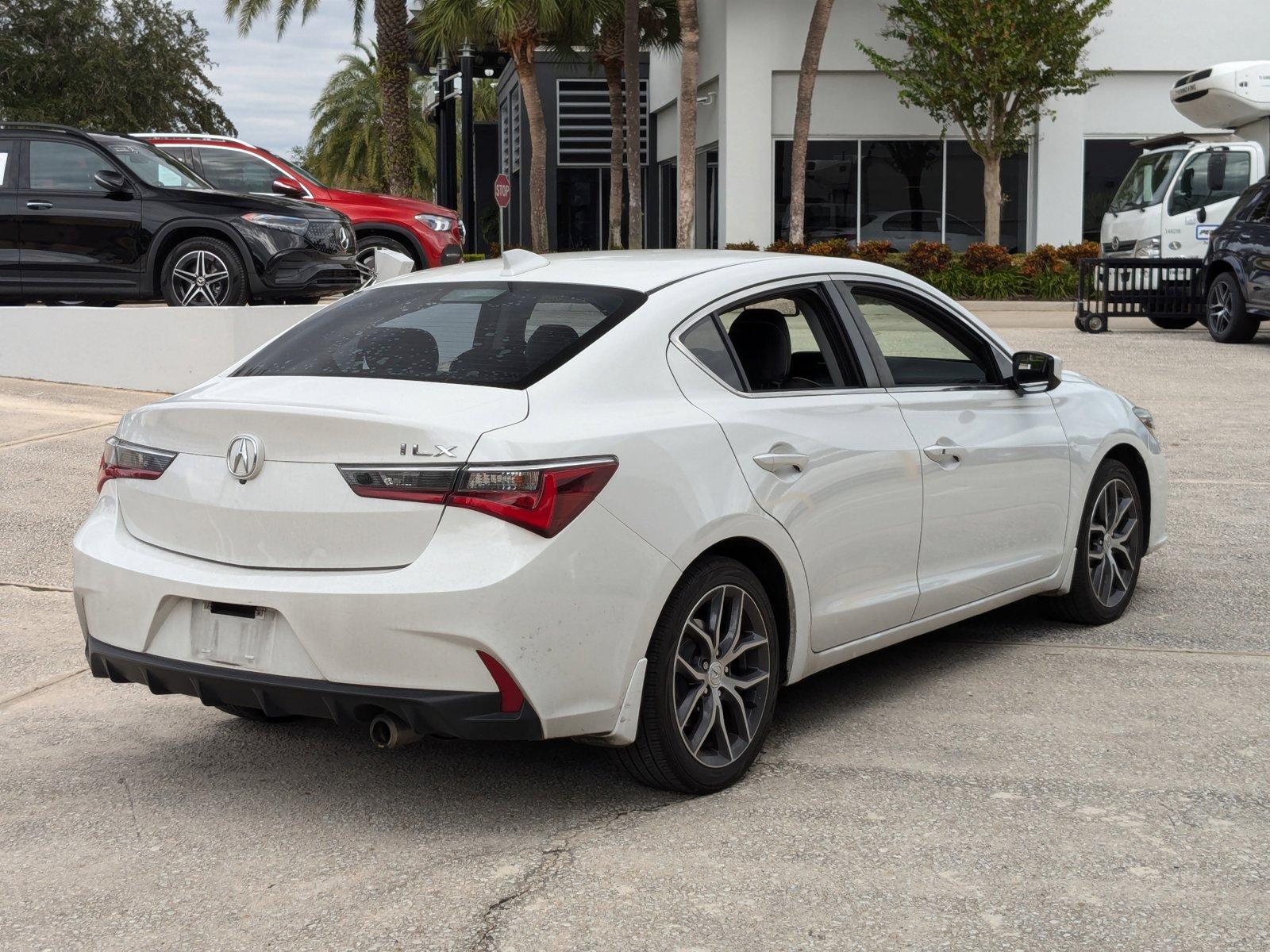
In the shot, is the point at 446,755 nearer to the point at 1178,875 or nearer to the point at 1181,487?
the point at 1178,875

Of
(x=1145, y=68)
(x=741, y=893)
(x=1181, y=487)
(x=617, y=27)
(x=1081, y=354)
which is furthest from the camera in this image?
(x=617, y=27)

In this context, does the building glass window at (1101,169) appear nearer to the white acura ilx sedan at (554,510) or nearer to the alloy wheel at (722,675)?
the white acura ilx sedan at (554,510)

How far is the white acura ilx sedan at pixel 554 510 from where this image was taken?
3848 millimetres

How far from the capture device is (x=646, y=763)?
14.0 ft

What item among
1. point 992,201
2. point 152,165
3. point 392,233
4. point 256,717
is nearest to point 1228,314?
point 392,233

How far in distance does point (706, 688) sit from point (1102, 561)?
2.68m

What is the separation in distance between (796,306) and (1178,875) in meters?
2.18

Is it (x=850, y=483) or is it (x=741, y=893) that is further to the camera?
(x=850, y=483)

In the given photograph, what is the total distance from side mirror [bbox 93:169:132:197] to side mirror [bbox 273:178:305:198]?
3.13 meters

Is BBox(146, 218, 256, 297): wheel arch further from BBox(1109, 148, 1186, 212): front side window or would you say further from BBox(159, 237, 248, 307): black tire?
BBox(1109, 148, 1186, 212): front side window

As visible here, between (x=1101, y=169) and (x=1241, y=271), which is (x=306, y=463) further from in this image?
(x=1101, y=169)

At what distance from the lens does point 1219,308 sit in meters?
18.8

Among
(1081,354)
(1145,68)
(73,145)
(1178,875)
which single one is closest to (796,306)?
(1178,875)

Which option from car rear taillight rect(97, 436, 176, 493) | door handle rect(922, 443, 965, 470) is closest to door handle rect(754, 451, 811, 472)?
door handle rect(922, 443, 965, 470)
